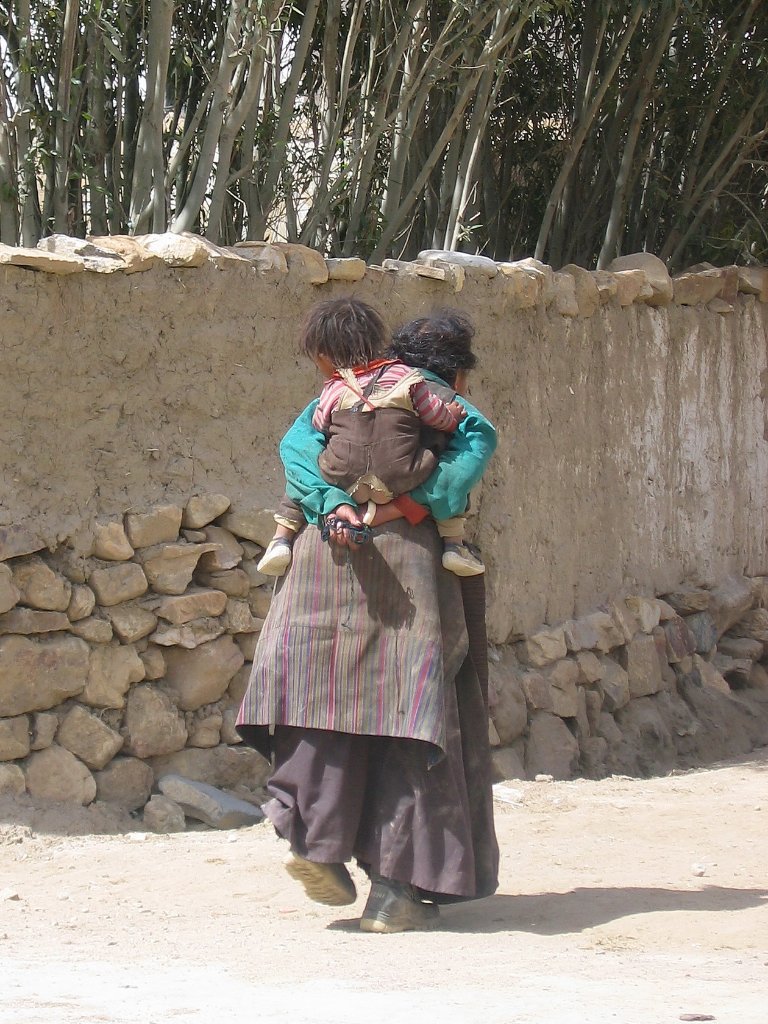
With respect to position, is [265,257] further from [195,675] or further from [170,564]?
[195,675]

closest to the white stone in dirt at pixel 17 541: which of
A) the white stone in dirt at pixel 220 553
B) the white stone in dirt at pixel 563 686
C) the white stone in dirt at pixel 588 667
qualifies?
the white stone in dirt at pixel 220 553

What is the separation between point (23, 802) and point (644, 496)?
11.2 ft

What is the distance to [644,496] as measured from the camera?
652cm

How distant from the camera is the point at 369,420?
3.31m

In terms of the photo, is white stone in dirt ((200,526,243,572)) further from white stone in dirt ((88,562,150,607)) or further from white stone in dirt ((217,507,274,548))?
white stone in dirt ((88,562,150,607))

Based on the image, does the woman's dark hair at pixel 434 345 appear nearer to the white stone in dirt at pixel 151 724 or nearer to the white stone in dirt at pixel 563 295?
the white stone in dirt at pixel 151 724

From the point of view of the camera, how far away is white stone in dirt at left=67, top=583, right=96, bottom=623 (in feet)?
14.5

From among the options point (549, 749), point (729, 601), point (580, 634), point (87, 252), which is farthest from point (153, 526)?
point (729, 601)

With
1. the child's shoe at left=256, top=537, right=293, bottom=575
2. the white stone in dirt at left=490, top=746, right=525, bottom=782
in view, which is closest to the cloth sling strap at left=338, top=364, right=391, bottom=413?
the child's shoe at left=256, top=537, right=293, bottom=575

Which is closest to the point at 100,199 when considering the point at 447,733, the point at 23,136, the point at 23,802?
the point at 23,136

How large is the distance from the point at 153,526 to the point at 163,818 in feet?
3.18

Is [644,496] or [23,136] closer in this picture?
[23,136]

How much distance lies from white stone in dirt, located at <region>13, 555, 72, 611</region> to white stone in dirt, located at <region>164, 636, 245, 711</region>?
471 mm

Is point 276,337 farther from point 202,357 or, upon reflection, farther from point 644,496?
point 644,496
